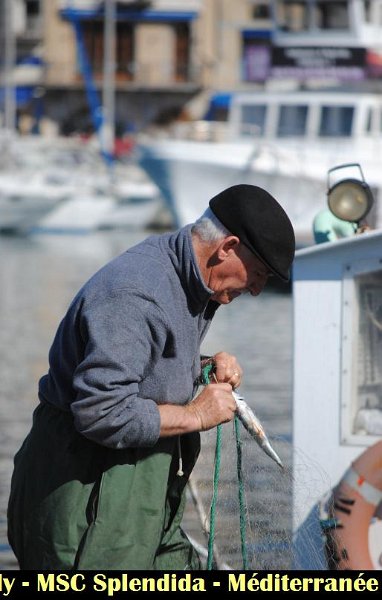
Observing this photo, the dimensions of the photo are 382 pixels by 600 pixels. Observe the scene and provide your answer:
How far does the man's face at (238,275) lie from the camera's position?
366 cm

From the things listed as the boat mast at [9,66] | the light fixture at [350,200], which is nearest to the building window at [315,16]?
the boat mast at [9,66]

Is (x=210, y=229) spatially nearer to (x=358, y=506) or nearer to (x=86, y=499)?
(x=86, y=499)

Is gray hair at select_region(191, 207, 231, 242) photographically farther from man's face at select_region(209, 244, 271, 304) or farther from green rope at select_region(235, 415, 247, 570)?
green rope at select_region(235, 415, 247, 570)

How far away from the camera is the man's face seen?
12.0 ft

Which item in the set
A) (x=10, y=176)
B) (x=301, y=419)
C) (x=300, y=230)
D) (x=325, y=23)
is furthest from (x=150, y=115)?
(x=301, y=419)

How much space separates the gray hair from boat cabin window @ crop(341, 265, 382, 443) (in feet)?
5.78

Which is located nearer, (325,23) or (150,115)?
(325,23)

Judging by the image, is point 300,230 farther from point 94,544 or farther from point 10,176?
point 94,544

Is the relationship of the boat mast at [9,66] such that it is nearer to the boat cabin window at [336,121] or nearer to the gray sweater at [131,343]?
the boat cabin window at [336,121]

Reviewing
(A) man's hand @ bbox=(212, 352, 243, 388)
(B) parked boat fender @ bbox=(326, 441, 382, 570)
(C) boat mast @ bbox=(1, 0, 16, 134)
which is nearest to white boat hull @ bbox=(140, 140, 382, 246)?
(B) parked boat fender @ bbox=(326, 441, 382, 570)

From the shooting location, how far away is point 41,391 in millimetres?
3869

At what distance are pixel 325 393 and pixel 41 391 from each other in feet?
6.09

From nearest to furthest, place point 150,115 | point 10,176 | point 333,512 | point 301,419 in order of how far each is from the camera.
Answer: point 333,512 → point 301,419 → point 10,176 → point 150,115
